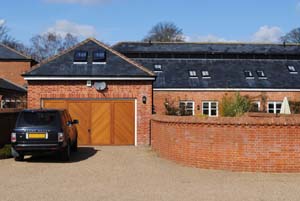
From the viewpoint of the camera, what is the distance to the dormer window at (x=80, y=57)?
66.3ft

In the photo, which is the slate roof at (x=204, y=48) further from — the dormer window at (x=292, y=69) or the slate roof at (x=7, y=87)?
the slate roof at (x=7, y=87)

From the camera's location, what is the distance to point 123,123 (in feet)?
63.7

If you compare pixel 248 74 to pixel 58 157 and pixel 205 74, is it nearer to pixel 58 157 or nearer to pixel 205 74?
pixel 205 74

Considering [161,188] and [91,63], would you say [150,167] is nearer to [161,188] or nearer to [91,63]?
[161,188]

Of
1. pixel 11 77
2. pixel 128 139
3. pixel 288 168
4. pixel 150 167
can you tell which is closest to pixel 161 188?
pixel 150 167

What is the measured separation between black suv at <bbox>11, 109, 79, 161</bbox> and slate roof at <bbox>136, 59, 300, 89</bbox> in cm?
1924

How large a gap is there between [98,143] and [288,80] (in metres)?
20.7

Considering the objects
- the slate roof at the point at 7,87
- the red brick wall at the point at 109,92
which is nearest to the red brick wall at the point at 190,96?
the slate roof at the point at 7,87

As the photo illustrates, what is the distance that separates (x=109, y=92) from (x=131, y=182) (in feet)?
30.9

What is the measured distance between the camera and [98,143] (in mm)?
19391

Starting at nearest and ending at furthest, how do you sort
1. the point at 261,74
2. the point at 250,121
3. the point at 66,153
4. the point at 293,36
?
the point at 250,121
the point at 66,153
the point at 261,74
the point at 293,36

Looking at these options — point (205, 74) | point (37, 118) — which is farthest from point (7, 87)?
point (37, 118)

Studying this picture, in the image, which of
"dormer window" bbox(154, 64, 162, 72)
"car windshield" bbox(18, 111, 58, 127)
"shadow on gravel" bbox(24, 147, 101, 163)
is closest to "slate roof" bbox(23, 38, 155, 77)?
"shadow on gravel" bbox(24, 147, 101, 163)

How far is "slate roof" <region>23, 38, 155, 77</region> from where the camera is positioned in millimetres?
19344
